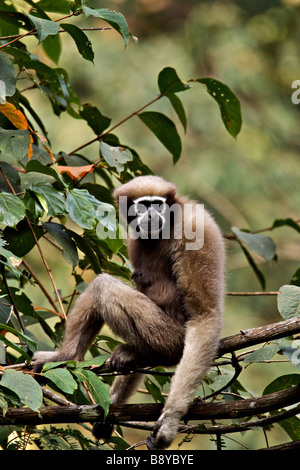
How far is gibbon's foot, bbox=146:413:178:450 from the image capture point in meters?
2.80

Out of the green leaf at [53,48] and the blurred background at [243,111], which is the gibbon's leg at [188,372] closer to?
the green leaf at [53,48]

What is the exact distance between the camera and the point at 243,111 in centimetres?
1181

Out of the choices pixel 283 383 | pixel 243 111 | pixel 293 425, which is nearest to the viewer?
pixel 283 383

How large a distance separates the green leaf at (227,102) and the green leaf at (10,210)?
161 centimetres

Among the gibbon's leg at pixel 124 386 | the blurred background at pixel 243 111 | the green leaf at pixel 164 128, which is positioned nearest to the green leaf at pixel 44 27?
the green leaf at pixel 164 128

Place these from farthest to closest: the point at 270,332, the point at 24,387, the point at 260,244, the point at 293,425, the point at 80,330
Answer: the point at 260,244 < the point at 80,330 < the point at 293,425 < the point at 270,332 < the point at 24,387

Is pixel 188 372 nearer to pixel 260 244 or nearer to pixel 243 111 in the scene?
pixel 260 244

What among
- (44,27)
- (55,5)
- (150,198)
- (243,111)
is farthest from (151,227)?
(243,111)

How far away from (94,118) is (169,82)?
54cm

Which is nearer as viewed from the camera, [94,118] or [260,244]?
[94,118]

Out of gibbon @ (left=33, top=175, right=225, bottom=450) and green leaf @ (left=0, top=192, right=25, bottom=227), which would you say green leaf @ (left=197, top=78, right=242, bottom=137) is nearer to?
gibbon @ (left=33, top=175, right=225, bottom=450)

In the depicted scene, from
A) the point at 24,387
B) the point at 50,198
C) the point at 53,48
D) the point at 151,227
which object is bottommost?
the point at 24,387

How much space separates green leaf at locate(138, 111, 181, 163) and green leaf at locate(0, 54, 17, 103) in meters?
1.05

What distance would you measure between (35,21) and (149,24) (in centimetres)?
1080
